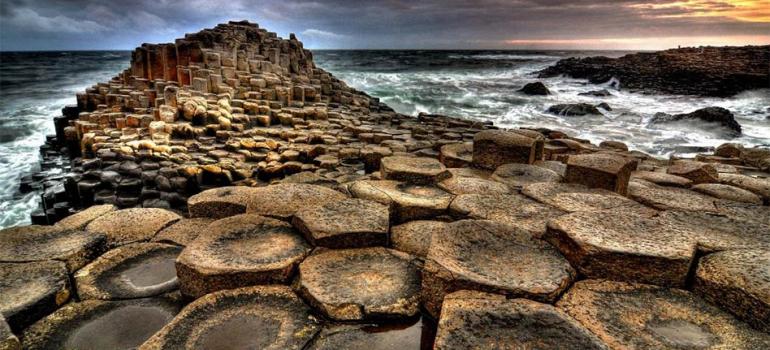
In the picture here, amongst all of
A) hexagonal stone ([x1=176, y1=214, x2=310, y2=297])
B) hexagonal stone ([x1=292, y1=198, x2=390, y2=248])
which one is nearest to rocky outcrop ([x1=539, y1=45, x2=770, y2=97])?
hexagonal stone ([x1=292, y1=198, x2=390, y2=248])

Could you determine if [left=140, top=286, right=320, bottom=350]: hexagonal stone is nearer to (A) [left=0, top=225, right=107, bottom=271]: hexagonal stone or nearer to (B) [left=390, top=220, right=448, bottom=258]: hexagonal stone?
(B) [left=390, top=220, right=448, bottom=258]: hexagonal stone

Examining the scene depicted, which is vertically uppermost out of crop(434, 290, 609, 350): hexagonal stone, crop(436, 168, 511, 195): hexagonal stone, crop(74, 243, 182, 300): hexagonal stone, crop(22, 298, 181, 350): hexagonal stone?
crop(436, 168, 511, 195): hexagonal stone

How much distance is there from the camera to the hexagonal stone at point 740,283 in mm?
1581

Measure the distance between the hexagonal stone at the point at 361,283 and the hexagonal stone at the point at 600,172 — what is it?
2.03 meters

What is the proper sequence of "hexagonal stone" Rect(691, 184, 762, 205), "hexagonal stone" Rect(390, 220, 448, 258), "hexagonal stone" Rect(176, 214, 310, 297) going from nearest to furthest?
1. "hexagonal stone" Rect(176, 214, 310, 297)
2. "hexagonal stone" Rect(390, 220, 448, 258)
3. "hexagonal stone" Rect(691, 184, 762, 205)

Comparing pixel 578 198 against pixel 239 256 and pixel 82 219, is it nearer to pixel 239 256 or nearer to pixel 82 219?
pixel 239 256

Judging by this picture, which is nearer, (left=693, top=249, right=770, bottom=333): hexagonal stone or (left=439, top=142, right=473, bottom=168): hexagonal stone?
(left=693, top=249, right=770, bottom=333): hexagonal stone

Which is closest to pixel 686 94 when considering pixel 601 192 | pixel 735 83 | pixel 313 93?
pixel 735 83

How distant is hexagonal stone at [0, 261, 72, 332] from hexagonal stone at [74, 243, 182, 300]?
0.10 meters

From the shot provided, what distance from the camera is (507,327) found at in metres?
1.55

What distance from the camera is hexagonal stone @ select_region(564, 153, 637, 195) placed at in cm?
326

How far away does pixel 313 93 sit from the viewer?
11.6m

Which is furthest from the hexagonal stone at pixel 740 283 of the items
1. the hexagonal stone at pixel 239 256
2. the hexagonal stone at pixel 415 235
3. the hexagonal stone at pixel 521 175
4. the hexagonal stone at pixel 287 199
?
the hexagonal stone at pixel 287 199

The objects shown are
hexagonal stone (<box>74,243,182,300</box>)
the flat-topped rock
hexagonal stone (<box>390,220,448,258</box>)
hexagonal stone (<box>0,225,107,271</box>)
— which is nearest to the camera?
hexagonal stone (<box>74,243,182,300</box>)
